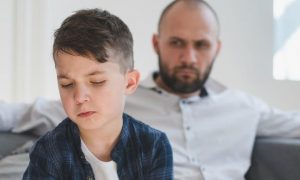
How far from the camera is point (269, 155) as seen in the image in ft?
4.86

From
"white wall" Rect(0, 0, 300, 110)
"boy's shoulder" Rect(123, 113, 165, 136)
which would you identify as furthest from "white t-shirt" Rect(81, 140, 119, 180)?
"white wall" Rect(0, 0, 300, 110)

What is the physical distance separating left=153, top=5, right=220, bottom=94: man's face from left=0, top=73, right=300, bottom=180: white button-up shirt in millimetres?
62

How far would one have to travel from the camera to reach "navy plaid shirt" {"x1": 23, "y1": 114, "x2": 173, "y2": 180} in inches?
37.9

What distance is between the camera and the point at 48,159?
96 centimetres

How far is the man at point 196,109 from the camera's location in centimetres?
148

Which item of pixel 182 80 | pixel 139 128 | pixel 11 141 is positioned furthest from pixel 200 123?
pixel 11 141

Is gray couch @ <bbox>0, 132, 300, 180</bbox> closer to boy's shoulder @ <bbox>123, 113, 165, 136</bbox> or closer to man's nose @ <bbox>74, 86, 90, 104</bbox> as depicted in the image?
boy's shoulder @ <bbox>123, 113, 165, 136</bbox>

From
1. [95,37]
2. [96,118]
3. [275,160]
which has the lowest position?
[275,160]

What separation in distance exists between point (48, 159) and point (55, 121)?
516 mm

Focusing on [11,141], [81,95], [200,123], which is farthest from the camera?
[200,123]

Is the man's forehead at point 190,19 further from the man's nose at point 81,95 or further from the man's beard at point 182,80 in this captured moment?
the man's nose at point 81,95

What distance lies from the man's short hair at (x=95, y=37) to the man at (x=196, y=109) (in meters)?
0.58

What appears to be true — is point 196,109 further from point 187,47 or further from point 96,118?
point 96,118

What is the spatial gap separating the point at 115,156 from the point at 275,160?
695 mm
